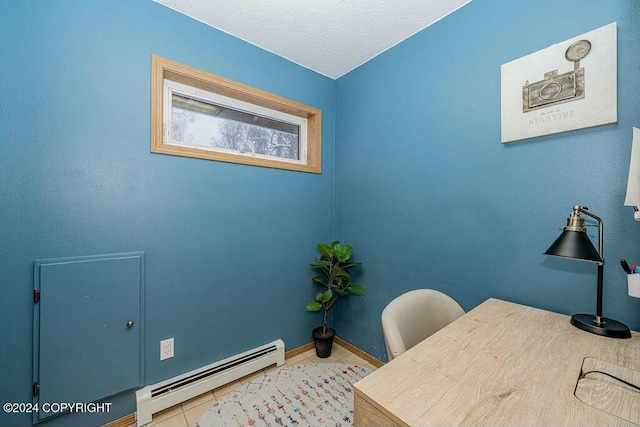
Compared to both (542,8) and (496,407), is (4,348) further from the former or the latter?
(542,8)

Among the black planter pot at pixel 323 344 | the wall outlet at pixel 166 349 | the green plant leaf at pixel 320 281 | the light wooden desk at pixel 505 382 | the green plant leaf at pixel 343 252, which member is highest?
the green plant leaf at pixel 343 252

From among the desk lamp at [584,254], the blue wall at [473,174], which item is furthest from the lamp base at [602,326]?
the blue wall at [473,174]

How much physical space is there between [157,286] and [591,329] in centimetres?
214

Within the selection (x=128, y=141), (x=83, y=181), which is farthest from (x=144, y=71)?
(x=83, y=181)

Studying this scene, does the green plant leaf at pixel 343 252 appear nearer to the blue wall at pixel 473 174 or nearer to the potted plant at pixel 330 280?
the potted plant at pixel 330 280

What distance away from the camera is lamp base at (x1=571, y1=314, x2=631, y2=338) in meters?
0.92

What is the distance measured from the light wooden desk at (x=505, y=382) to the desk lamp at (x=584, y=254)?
35 millimetres

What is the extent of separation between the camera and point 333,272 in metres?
2.10

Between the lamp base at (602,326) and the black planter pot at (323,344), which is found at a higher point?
the lamp base at (602,326)

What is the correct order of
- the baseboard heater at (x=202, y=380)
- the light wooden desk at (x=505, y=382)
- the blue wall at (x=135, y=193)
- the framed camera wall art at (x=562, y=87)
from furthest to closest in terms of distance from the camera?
1. the baseboard heater at (x=202, y=380)
2. the blue wall at (x=135, y=193)
3. the framed camera wall art at (x=562, y=87)
4. the light wooden desk at (x=505, y=382)

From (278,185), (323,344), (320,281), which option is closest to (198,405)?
(323,344)

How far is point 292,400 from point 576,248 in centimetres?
172

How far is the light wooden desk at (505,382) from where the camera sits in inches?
22.0

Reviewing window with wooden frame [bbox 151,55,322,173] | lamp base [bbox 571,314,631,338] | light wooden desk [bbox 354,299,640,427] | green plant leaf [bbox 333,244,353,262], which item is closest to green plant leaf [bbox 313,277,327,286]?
green plant leaf [bbox 333,244,353,262]
